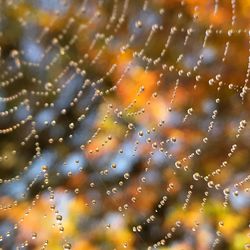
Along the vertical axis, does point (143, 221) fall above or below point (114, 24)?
below

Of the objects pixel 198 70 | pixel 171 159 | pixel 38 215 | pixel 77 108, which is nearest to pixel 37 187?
pixel 38 215

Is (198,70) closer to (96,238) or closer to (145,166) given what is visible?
(145,166)

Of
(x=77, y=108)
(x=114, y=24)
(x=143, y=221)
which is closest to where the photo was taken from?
(x=114, y=24)

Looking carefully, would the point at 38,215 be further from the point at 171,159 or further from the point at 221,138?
the point at 221,138

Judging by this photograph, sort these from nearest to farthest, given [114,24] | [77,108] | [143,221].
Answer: [114,24] → [77,108] → [143,221]

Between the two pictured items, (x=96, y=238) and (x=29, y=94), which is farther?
(x=96, y=238)

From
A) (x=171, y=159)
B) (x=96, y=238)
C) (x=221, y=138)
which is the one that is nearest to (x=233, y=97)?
(x=221, y=138)
